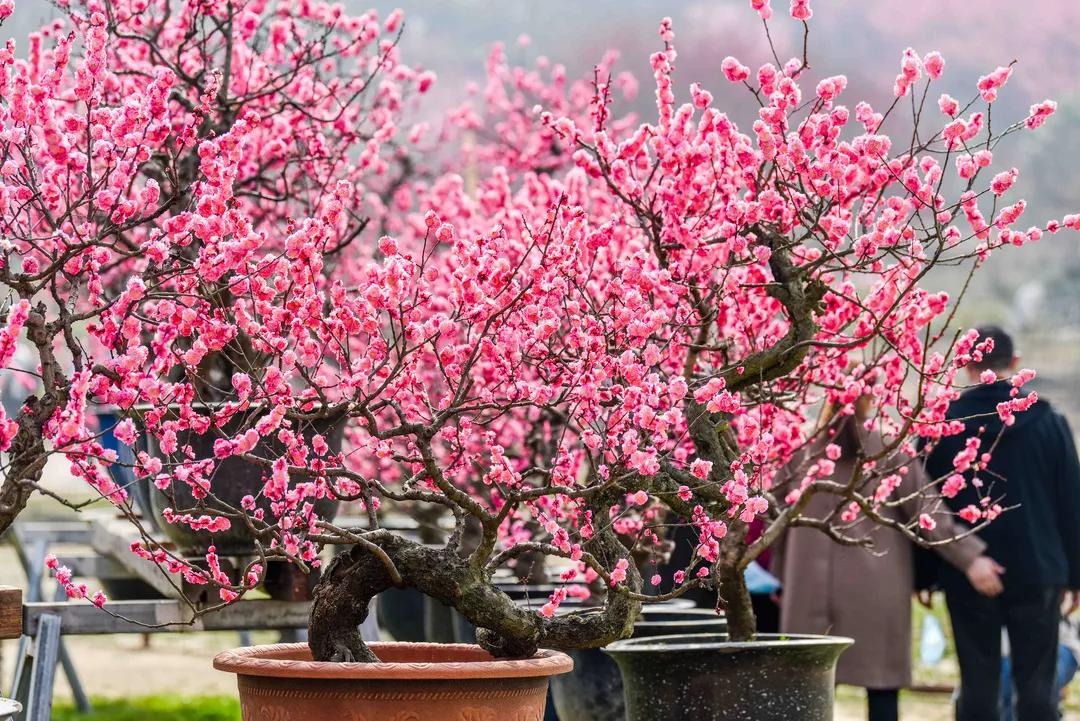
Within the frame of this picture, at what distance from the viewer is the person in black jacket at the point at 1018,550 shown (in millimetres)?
6141

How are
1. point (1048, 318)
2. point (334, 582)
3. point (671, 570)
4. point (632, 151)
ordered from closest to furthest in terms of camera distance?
1. point (334, 582)
2. point (632, 151)
3. point (671, 570)
4. point (1048, 318)

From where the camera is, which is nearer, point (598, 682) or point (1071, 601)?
point (598, 682)

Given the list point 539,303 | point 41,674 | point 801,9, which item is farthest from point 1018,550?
point 41,674

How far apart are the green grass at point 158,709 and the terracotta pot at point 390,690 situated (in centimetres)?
496

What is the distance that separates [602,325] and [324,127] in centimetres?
258

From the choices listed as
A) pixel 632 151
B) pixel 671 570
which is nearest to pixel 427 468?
pixel 632 151

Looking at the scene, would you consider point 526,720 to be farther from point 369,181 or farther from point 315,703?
point 369,181

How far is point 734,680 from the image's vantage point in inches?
171

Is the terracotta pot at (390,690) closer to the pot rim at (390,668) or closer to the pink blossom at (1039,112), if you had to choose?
the pot rim at (390,668)

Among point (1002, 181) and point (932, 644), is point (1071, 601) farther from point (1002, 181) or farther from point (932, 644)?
point (932, 644)

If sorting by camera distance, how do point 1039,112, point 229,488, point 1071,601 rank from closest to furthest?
point 1039,112
point 229,488
point 1071,601

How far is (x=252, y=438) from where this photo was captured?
336 centimetres

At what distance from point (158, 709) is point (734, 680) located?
518 cm

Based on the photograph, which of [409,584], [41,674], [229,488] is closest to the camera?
[409,584]
